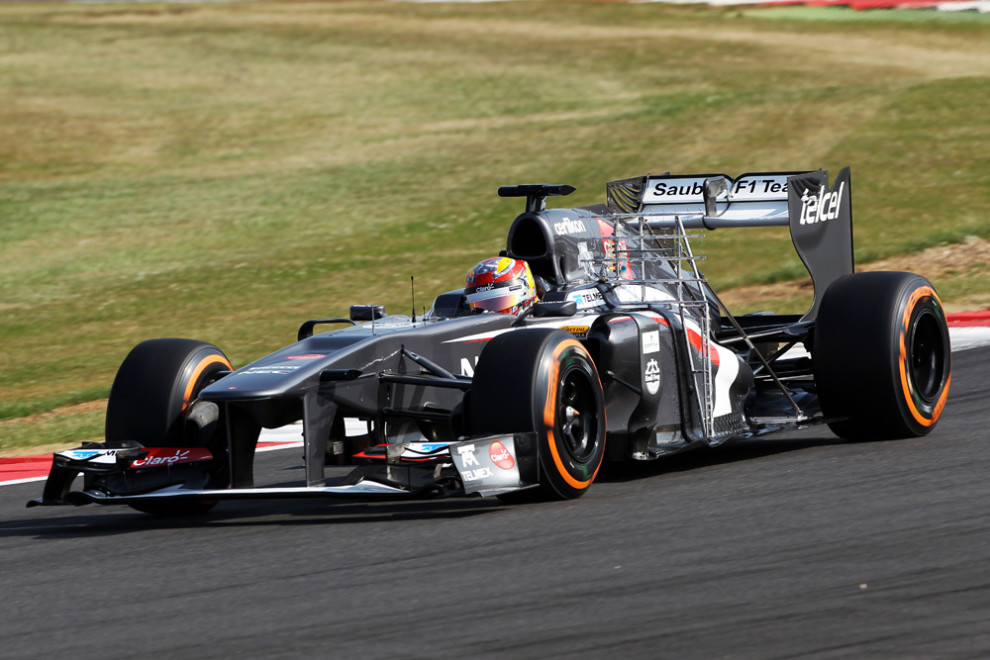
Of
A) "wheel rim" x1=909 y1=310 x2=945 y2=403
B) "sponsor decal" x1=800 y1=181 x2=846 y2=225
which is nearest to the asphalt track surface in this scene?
"wheel rim" x1=909 y1=310 x2=945 y2=403

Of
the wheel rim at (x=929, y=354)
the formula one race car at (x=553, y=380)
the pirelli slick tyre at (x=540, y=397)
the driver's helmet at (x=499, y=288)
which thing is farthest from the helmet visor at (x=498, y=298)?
the wheel rim at (x=929, y=354)

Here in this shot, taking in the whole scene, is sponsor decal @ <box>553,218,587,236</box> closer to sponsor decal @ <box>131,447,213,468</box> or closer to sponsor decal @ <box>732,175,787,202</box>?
sponsor decal @ <box>732,175,787,202</box>

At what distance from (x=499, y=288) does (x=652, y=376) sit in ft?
3.59

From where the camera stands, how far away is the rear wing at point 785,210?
10.2m

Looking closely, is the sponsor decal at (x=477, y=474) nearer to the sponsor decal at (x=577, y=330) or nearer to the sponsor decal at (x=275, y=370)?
the sponsor decal at (x=275, y=370)

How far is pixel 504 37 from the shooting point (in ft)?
144

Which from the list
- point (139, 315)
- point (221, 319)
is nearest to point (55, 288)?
point (139, 315)

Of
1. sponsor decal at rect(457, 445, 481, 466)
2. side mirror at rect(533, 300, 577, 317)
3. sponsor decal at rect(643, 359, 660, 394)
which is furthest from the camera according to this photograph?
side mirror at rect(533, 300, 577, 317)

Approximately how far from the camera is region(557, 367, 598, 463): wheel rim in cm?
803

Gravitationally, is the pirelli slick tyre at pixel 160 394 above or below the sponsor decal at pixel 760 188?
below

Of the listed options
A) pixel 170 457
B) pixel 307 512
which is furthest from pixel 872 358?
pixel 170 457

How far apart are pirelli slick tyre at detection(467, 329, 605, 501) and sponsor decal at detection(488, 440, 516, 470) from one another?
0.13 metres

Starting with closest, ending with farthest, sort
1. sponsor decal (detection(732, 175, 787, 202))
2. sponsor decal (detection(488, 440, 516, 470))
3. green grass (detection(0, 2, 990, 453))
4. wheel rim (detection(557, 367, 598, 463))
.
A: sponsor decal (detection(488, 440, 516, 470)) < wheel rim (detection(557, 367, 598, 463)) < sponsor decal (detection(732, 175, 787, 202)) < green grass (detection(0, 2, 990, 453))

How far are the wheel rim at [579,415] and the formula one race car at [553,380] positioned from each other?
1 centimetres
